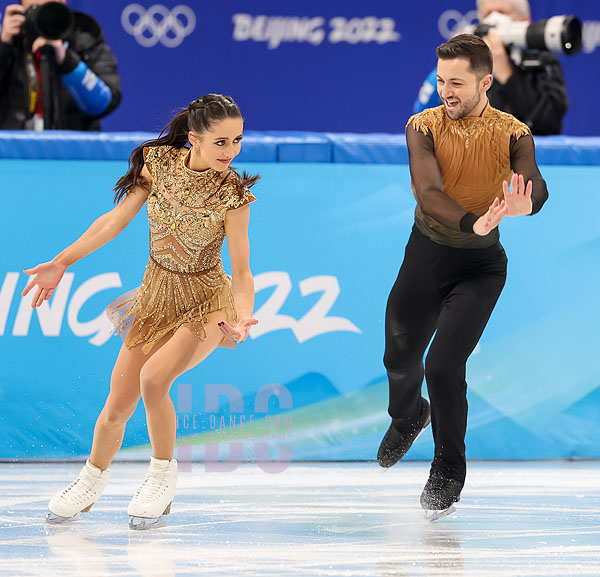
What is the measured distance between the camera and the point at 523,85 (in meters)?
5.52

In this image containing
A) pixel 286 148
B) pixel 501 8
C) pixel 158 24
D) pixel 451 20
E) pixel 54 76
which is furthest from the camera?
pixel 451 20

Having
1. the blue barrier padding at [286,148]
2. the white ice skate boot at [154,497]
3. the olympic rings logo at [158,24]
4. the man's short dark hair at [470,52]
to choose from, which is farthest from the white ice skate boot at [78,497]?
the olympic rings logo at [158,24]

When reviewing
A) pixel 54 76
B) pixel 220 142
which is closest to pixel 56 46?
pixel 54 76

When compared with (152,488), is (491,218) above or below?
above

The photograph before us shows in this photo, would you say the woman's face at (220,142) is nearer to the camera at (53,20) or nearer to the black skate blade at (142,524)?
the black skate blade at (142,524)

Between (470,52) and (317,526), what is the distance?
61.2 inches

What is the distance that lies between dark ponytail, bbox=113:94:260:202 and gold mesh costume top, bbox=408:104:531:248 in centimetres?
61

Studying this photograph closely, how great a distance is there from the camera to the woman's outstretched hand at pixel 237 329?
10.8 ft

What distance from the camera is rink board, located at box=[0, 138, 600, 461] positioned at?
4.54 m

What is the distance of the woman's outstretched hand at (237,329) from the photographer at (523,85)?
2354mm

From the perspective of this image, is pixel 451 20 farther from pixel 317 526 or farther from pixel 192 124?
pixel 317 526

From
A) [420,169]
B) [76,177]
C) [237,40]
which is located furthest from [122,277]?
[237,40]

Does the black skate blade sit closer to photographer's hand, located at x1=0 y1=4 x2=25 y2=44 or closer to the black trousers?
the black trousers

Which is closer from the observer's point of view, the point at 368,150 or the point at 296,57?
the point at 368,150
